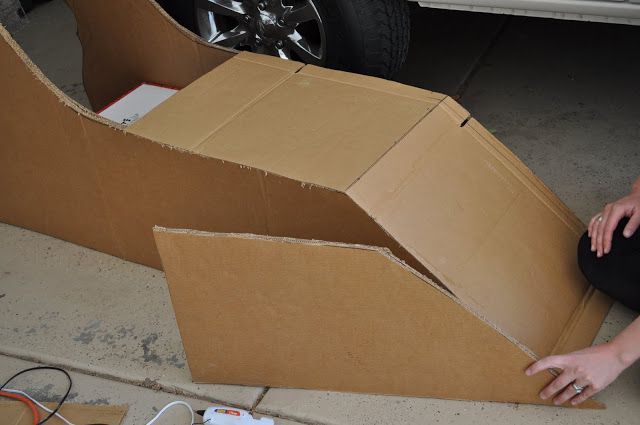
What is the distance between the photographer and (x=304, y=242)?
63.5 inches

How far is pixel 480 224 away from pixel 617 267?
35cm

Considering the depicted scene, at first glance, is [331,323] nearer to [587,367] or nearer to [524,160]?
[587,367]

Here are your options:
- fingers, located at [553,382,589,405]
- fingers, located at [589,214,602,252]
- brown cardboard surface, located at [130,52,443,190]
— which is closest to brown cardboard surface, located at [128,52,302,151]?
brown cardboard surface, located at [130,52,443,190]

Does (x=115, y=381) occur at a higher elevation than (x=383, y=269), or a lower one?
lower

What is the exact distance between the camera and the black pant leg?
72.4 inches

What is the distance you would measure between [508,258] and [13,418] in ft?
4.07

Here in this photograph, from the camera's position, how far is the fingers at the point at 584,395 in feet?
5.51

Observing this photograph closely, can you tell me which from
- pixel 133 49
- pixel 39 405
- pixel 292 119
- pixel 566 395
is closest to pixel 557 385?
pixel 566 395

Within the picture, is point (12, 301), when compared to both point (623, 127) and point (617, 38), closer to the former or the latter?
point (623, 127)

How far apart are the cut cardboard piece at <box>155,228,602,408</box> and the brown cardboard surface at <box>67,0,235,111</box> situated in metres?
0.88

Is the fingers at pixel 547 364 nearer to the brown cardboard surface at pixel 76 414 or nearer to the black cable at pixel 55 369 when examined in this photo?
the brown cardboard surface at pixel 76 414

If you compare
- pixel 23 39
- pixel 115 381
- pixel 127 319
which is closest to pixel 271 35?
pixel 127 319

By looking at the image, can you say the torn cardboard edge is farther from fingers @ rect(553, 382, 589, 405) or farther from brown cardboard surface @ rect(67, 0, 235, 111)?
brown cardboard surface @ rect(67, 0, 235, 111)

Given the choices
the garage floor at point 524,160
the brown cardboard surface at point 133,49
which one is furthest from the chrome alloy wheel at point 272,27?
the garage floor at point 524,160
